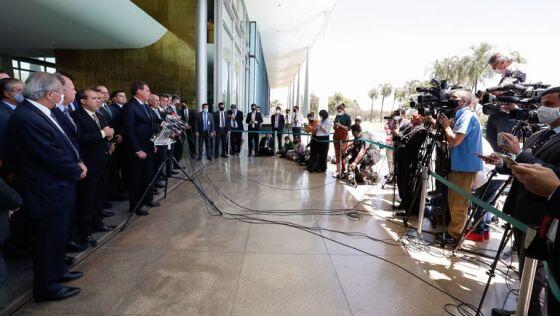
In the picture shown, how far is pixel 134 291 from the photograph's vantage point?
8.23 feet

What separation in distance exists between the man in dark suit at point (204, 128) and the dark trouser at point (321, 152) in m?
3.04

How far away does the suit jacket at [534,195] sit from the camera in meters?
1.85

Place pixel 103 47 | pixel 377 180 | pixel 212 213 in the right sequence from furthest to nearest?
pixel 103 47
pixel 377 180
pixel 212 213

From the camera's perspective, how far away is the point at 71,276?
103 inches

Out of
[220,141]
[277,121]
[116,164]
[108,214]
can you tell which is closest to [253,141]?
[277,121]

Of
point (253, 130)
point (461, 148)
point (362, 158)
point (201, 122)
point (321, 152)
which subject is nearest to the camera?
point (461, 148)

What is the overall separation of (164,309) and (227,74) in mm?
11898

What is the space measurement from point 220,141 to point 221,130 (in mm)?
412

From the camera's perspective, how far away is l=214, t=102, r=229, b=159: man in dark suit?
925 centimetres

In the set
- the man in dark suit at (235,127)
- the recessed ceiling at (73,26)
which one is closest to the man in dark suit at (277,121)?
the man in dark suit at (235,127)

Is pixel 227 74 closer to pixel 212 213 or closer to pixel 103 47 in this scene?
pixel 103 47

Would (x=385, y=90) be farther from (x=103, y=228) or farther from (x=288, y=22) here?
(x=103, y=228)

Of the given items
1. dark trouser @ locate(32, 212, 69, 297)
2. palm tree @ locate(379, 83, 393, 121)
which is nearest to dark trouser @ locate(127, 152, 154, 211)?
dark trouser @ locate(32, 212, 69, 297)

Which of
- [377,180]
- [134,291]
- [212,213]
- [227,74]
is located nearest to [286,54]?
[227,74]
